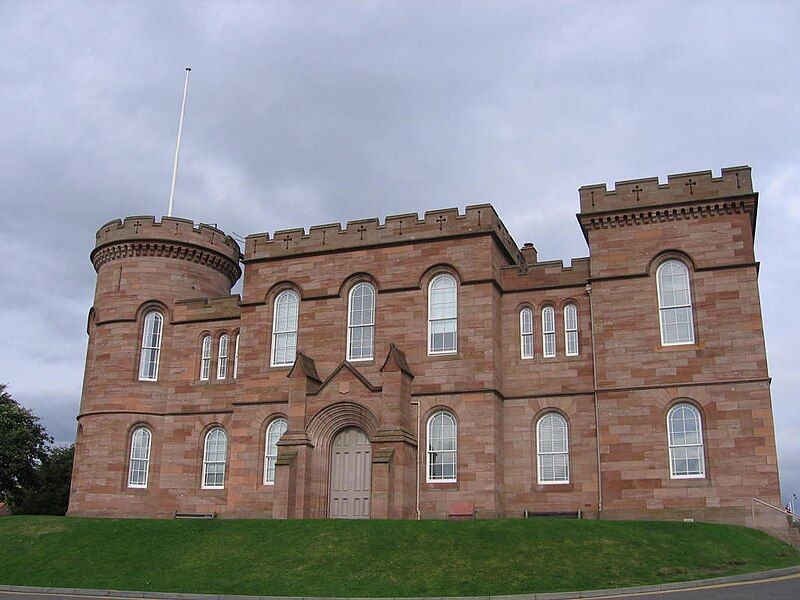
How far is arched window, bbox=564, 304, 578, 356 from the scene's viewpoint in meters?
31.1

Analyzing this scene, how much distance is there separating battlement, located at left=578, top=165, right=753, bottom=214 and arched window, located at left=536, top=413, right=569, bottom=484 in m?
7.87

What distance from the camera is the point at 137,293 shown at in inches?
1463

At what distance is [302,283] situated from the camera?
33938mm

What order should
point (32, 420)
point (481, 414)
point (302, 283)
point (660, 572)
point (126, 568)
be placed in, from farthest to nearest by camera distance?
point (32, 420)
point (302, 283)
point (481, 414)
point (126, 568)
point (660, 572)

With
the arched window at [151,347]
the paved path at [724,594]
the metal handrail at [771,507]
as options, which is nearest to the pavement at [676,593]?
the paved path at [724,594]

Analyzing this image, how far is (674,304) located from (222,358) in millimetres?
18569

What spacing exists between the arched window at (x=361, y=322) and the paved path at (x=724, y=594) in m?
14.0

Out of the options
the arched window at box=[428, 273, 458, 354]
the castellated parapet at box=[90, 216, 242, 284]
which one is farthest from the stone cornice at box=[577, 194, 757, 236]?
the castellated parapet at box=[90, 216, 242, 284]

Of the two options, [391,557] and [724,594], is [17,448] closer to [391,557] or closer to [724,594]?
[391,557]

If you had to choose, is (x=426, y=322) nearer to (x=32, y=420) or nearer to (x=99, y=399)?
(x=99, y=399)

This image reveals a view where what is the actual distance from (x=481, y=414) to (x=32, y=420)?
28.5 metres

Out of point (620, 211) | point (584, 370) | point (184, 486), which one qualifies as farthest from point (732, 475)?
point (184, 486)

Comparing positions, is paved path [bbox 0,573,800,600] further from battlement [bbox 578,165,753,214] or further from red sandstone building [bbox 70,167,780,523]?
battlement [bbox 578,165,753,214]

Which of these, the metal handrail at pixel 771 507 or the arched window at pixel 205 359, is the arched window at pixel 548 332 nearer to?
the metal handrail at pixel 771 507
